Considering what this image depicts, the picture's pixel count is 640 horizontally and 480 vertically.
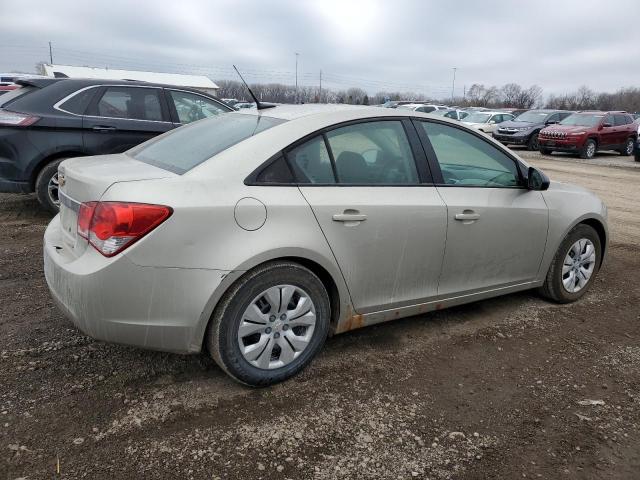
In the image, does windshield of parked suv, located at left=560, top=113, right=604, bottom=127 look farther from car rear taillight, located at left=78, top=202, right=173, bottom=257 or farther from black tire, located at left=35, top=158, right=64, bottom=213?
car rear taillight, located at left=78, top=202, right=173, bottom=257

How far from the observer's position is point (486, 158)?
388 cm

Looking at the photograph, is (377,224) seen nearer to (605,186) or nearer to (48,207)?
(48,207)

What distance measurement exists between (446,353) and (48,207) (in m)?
5.00

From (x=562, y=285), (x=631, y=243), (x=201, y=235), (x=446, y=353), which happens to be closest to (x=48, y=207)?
(x=201, y=235)

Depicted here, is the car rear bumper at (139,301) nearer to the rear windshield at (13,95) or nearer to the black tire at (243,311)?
the black tire at (243,311)

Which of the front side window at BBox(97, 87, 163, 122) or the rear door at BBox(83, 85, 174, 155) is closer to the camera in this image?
the rear door at BBox(83, 85, 174, 155)

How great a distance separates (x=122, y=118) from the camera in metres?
6.65

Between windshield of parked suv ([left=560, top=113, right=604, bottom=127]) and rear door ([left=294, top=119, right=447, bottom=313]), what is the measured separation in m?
18.6

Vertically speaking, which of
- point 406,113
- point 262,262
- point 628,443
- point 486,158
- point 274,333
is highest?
point 406,113

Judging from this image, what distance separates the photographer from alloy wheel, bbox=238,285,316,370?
9.32ft

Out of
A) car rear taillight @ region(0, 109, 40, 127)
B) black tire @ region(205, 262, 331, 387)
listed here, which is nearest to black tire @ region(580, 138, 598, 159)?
car rear taillight @ region(0, 109, 40, 127)

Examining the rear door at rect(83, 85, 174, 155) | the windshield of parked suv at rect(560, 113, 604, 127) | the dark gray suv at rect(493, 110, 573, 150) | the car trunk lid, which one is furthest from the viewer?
the dark gray suv at rect(493, 110, 573, 150)

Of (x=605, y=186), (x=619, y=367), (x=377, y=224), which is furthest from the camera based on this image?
(x=605, y=186)

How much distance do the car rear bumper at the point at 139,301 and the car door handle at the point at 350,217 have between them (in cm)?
72
